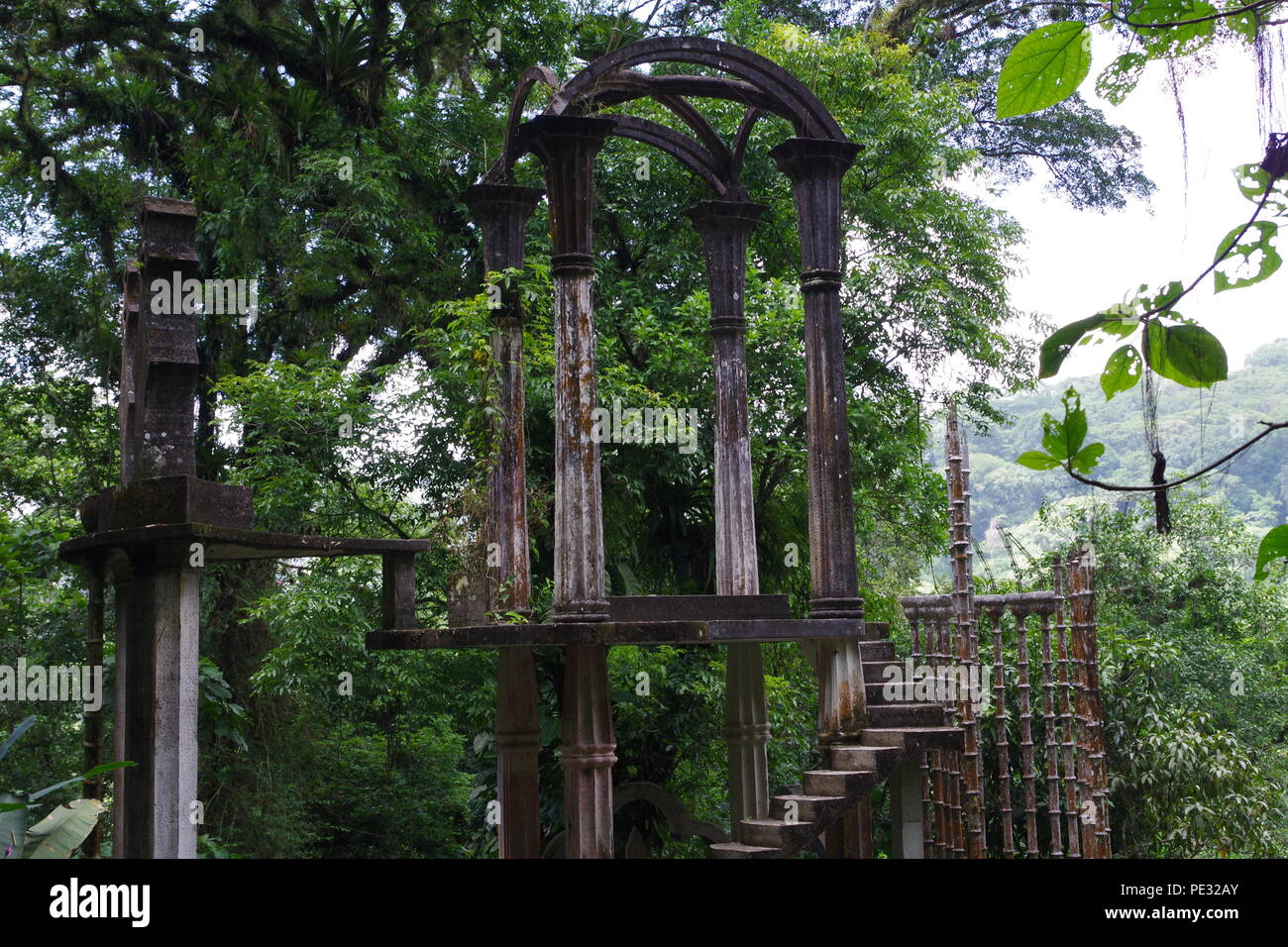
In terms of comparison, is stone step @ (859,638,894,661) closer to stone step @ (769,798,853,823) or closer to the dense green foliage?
stone step @ (769,798,853,823)

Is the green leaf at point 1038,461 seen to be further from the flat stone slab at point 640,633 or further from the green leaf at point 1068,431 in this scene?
the flat stone slab at point 640,633

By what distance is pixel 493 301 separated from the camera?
793 centimetres

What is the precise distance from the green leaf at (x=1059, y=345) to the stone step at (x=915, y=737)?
18.5 feet

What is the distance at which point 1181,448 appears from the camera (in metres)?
37.8

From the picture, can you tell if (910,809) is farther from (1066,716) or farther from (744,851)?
(744,851)

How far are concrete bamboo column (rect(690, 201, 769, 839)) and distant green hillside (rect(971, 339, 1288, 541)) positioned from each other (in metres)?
24.0

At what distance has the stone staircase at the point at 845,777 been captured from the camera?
250 inches

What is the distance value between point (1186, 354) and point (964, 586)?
6.52 meters

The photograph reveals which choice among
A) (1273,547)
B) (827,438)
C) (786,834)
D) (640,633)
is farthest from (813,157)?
(1273,547)

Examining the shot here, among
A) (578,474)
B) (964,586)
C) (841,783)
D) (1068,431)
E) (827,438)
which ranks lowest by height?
(841,783)

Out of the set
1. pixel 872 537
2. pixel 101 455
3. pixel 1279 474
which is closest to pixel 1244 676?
pixel 872 537

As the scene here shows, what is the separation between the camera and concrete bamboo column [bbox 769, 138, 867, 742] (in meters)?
6.78

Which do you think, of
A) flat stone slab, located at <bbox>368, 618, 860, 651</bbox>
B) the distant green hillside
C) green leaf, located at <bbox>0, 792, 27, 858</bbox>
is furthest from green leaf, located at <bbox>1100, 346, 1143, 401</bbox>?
the distant green hillside

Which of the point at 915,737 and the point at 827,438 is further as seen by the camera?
the point at 827,438
